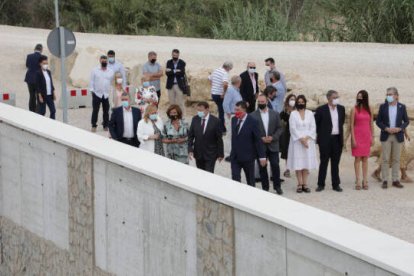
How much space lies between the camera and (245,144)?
15.2m

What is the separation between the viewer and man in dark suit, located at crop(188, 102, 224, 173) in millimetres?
15156

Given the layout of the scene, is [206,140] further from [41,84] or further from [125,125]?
[41,84]

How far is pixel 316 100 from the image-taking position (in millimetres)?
20797

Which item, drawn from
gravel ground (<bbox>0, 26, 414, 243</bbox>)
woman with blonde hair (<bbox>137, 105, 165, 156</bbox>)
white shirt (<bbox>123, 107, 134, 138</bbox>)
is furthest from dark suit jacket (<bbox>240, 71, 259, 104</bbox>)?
woman with blonde hair (<bbox>137, 105, 165, 156</bbox>)

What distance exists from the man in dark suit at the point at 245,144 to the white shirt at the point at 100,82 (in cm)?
628

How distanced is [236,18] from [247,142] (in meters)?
21.7

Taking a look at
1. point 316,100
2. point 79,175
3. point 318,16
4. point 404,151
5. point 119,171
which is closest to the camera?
point 119,171

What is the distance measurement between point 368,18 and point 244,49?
3.81m

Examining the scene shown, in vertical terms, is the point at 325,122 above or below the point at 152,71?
below

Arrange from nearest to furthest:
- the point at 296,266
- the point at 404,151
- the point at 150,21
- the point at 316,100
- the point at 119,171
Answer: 1. the point at 296,266
2. the point at 119,171
3. the point at 404,151
4. the point at 316,100
5. the point at 150,21

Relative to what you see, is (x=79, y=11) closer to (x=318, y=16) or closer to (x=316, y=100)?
(x=318, y=16)

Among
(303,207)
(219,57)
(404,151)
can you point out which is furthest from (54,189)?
(219,57)

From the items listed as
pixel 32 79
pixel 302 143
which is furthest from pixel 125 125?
pixel 32 79

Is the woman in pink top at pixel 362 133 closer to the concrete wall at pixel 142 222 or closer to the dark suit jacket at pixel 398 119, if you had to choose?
the dark suit jacket at pixel 398 119
